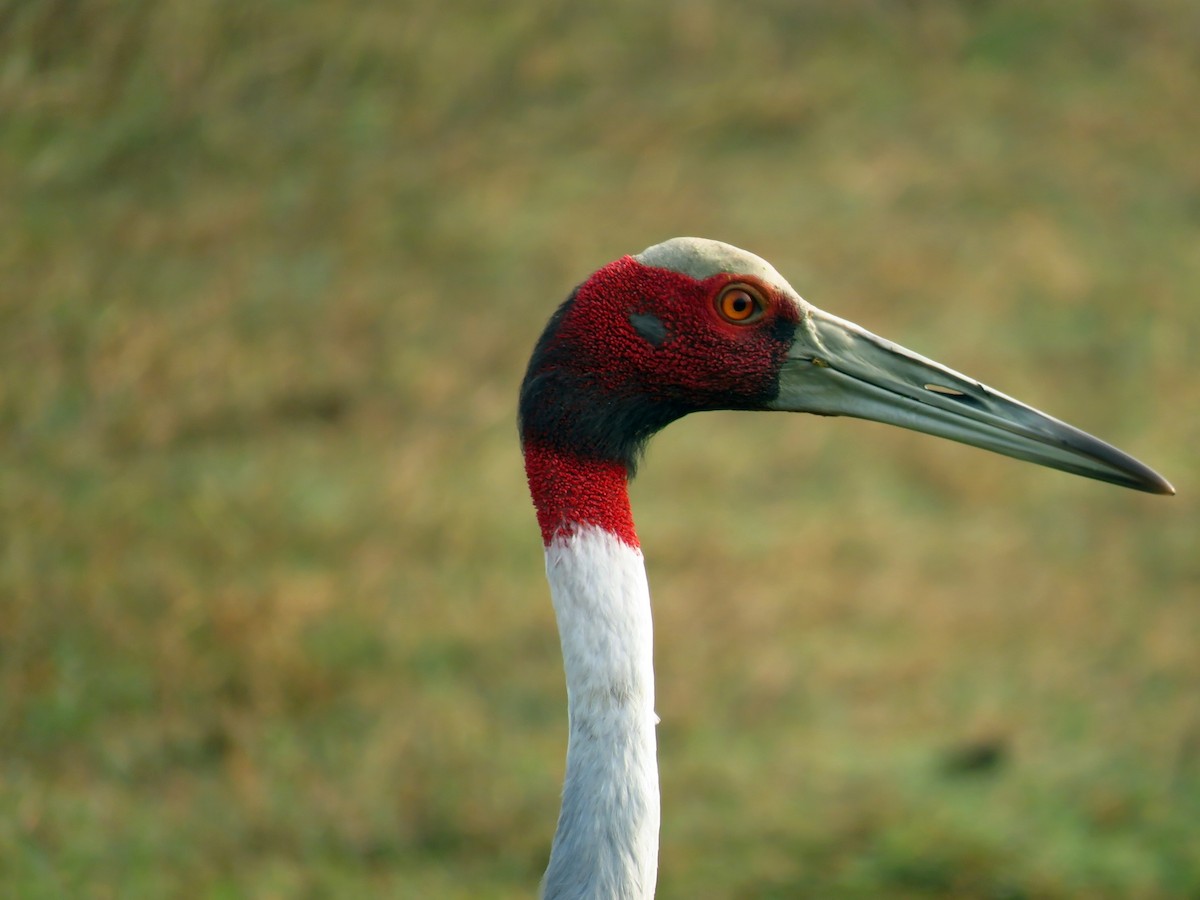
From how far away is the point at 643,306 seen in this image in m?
2.52

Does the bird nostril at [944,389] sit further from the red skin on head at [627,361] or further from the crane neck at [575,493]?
the crane neck at [575,493]

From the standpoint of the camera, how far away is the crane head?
8.15ft

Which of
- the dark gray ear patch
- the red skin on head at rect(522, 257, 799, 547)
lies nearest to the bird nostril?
the red skin on head at rect(522, 257, 799, 547)

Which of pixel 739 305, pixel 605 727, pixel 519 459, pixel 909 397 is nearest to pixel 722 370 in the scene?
pixel 739 305

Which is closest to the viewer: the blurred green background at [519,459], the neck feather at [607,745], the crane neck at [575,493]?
the neck feather at [607,745]

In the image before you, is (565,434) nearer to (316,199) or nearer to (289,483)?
(289,483)

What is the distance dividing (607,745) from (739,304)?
78 centimetres

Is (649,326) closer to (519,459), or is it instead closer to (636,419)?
(636,419)

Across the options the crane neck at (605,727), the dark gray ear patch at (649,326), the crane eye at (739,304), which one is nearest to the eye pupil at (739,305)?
the crane eye at (739,304)

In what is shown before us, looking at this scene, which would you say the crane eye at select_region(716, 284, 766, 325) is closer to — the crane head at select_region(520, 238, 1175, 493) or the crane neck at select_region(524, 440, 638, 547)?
the crane head at select_region(520, 238, 1175, 493)

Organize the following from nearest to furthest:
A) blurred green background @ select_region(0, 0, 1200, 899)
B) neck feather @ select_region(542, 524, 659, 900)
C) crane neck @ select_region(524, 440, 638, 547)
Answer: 1. neck feather @ select_region(542, 524, 659, 900)
2. crane neck @ select_region(524, 440, 638, 547)
3. blurred green background @ select_region(0, 0, 1200, 899)

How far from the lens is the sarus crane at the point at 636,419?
2.33 metres

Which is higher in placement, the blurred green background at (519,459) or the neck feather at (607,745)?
the blurred green background at (519,459)

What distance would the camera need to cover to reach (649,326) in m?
2.52
